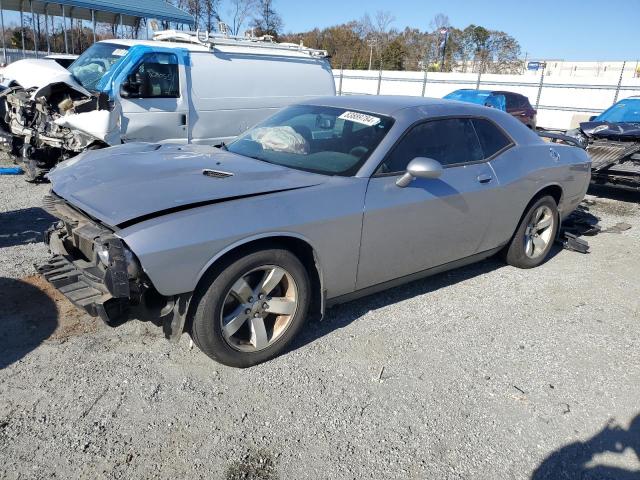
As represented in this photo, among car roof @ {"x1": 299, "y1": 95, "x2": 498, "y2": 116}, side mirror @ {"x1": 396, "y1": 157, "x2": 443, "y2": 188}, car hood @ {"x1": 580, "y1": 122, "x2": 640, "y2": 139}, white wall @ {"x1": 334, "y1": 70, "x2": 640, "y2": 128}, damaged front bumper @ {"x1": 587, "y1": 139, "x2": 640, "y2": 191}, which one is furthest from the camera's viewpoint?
white wall @ {"x1": 334, "y1": 70, "x2": 640, "y2": 128}

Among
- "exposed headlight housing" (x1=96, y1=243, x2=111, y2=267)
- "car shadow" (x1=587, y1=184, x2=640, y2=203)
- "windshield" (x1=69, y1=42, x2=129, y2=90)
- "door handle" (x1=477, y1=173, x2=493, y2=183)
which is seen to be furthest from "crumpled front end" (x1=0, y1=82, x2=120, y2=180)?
"car shadow" (x1=587, y1=184, x2=640, y2=203)

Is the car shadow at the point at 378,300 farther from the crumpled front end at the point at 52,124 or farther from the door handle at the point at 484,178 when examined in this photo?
the crumpled front end at the point at 52,124

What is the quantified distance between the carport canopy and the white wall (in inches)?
409

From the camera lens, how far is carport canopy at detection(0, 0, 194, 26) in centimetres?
2164

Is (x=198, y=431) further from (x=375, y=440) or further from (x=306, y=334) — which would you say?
(x=306, y=334)

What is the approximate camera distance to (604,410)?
2.98 metres

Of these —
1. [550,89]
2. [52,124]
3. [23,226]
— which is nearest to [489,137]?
[23,226]

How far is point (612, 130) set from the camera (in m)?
8.48

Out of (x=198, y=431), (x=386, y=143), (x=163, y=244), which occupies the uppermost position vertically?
(x=386, y=143)

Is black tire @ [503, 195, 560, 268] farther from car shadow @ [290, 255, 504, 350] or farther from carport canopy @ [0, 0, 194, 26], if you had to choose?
carport canopy @ [0, 0, 194, 26]

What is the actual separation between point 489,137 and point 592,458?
2677 millimetres

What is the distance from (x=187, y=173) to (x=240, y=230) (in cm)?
66

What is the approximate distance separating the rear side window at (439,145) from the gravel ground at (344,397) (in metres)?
1.19

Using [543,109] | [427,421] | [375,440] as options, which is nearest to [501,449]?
[427,421]
